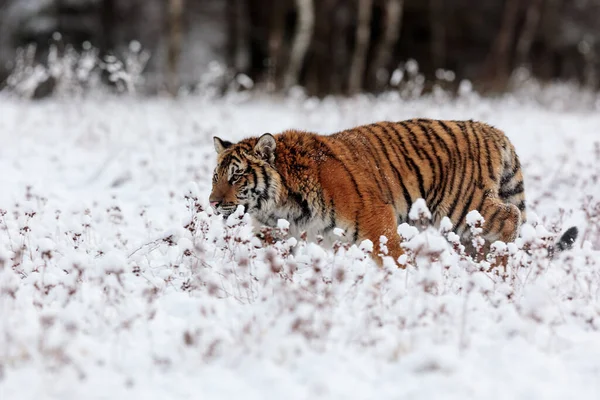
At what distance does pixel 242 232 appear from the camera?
4.20 m

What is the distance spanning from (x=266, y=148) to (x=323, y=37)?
48.4ft

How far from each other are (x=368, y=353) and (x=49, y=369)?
143 cm

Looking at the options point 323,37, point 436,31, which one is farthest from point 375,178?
A: point 436,31

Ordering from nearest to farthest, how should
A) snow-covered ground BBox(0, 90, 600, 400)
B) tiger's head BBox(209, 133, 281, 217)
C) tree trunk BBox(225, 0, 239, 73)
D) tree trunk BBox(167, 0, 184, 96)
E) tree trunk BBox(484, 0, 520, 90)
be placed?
1. snow-covered ground BBox(0, 90, 600, 400)
2. tiger's head BBox(209, 133, 281, 217)
3. tree trunk BBox(167, 0, 184, 96)
4. tree trunk BBox(484, 0, 520, 90)
5. tree trunk BBox(225, 0, 239, 73)

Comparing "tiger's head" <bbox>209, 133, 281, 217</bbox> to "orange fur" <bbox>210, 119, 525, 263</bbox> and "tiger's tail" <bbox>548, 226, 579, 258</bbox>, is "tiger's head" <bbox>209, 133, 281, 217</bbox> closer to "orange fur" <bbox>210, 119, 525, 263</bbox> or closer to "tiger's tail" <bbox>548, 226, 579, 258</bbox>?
"orange fur" <bbox>210, 119, 525, 263</bbox>

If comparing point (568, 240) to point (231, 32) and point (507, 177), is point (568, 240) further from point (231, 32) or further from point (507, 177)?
point (231, 32)

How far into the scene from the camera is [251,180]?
483cm

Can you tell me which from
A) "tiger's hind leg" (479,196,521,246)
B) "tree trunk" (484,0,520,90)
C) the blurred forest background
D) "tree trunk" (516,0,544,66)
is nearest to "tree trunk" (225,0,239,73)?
the blurred forest background

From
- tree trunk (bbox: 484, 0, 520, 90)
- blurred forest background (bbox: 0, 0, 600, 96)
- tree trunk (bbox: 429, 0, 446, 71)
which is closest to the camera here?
blurred forest background (bbox: 0, 0, 600, 96)

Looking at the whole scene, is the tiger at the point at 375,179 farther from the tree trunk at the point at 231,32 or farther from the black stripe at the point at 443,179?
the tree trunk at the point at 231,32

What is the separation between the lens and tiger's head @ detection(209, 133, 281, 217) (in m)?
4.79

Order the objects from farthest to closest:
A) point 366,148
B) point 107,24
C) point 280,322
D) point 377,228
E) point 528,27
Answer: point 528,27 < point 107,24 < point 366,148 < point 377,228 < point 280,322

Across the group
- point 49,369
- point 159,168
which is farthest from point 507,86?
point 49,369

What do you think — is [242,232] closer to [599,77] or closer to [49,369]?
[49,369]
